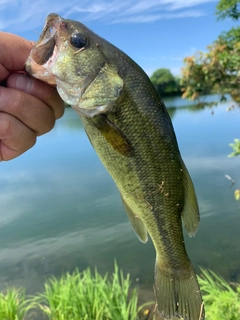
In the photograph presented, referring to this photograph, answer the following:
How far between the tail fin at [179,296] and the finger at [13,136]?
106 centimetres

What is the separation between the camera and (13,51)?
174 cm

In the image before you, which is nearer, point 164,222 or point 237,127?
point 164,222

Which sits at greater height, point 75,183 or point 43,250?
point 75,183

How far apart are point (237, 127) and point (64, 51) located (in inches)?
913

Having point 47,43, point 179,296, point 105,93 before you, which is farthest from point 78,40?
point 179,296

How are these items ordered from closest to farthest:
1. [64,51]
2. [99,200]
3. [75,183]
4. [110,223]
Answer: [64,51] → [110,223] → [99,200] → [75,183]

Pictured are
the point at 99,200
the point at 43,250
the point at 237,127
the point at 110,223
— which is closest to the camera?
the point at 43,250

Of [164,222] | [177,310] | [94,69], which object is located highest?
[94,69]

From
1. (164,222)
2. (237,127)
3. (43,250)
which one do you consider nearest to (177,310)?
(164,222)

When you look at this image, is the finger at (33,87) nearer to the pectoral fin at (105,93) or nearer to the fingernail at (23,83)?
the fingernail at (23,83)

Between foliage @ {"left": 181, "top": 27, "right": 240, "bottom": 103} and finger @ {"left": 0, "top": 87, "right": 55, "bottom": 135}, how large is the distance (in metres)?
4.80

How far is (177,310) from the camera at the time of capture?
1.91m

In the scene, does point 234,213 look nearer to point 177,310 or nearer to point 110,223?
point 110,223

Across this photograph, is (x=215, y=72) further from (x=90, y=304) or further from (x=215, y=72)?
(x=90, y=304)
